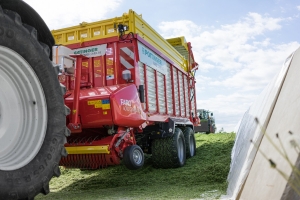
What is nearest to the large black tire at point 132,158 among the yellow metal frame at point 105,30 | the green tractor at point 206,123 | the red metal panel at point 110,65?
the red metal panel at point 110,65

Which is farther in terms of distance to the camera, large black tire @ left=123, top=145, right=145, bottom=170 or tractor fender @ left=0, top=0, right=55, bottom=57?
large black tire @ left=123, top=145, right=145, bottom=170

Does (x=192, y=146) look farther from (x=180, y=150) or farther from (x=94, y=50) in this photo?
(x=94, y=50)

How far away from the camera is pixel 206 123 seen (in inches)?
682

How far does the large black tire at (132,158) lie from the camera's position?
188 inches

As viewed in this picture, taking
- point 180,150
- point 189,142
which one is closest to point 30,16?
point 180,150

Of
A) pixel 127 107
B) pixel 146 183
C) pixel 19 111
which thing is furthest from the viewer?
pixel 146 183

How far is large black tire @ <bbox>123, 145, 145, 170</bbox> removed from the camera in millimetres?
4785

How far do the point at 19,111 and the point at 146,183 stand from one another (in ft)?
11.8

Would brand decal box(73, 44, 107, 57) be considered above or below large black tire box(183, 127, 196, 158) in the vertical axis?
above

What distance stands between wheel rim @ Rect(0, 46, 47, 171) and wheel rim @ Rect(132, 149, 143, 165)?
258 centimetres

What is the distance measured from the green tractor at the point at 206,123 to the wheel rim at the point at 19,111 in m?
14.7

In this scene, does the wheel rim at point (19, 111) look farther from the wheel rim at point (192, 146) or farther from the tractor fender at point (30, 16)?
the wheel rim at point (192, 146)

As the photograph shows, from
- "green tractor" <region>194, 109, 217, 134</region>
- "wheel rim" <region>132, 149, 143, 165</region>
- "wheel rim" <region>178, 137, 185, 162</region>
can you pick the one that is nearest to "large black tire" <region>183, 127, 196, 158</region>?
"wheel rim" <region>178, 137, 185, 162</region>

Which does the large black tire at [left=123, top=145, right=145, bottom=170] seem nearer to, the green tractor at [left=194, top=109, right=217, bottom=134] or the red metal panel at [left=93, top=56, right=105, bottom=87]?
the red metal panel at [left=93, top=56, right=105, bottom=87]
